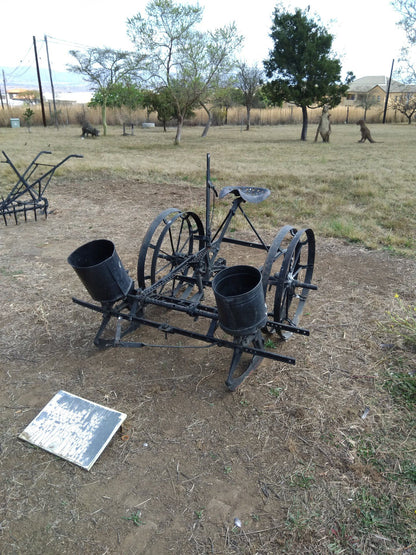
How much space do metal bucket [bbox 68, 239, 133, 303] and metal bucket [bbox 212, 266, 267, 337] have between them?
0.82 meters

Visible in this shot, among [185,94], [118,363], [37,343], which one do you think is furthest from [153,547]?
[185,94]

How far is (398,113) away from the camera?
39.2 metres

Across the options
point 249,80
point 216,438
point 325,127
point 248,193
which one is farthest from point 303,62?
point 216,438

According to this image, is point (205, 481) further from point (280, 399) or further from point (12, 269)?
point (12, 269)

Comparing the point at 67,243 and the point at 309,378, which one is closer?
the point at 309,378

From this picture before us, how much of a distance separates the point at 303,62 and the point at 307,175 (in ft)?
42.9

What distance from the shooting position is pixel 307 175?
11.0 metres

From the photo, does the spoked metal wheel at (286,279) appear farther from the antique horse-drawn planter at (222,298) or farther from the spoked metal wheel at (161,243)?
the spoked metal wheel at (161,243)

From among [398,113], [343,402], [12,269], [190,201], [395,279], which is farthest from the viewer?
[398,113]

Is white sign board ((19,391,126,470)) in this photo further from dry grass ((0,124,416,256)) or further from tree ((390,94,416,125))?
tree ((390,94,416,125))

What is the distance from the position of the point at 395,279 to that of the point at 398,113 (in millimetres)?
41264

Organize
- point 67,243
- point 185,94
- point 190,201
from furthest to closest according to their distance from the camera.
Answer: point 185,94, point 190,201, point 67,243

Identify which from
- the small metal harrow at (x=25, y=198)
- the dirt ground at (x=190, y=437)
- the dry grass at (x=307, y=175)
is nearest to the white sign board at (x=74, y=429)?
the dirt ground at (x=190, y=437)

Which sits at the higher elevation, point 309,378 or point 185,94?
point 185,94
